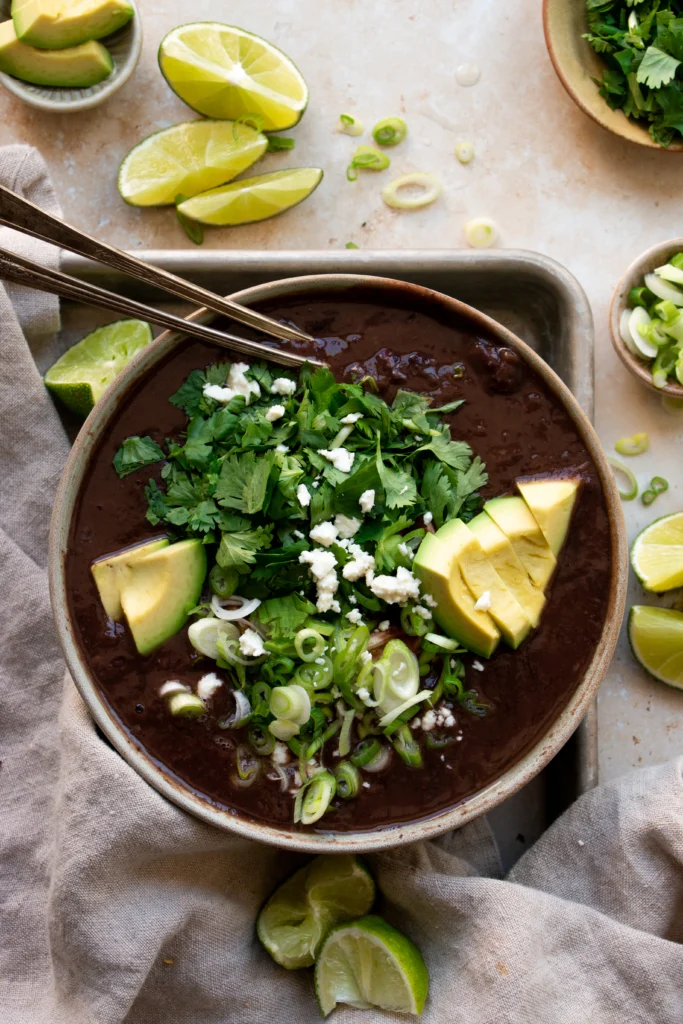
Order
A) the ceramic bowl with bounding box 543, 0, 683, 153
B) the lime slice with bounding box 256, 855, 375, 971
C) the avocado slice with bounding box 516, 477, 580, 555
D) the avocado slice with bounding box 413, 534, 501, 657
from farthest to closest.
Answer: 1. the ceramic bowl with bounding box 543, 0, 683, 153
2. the lime slice with bounding box 256, 855, 375, 971
3. the avocado slice with bounding box 516, 477, 580, 555
4. the avocado slice with bounding box 413, 534, 501, 657

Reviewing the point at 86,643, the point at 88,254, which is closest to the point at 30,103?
the point at 88,254

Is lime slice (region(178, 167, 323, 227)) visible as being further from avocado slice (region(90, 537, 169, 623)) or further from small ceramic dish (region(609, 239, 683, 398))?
avocado slice (region(90, 537, 169, 623))

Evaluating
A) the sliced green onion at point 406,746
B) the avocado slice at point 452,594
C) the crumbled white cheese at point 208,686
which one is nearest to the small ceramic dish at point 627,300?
the avocado slice at point 452,594

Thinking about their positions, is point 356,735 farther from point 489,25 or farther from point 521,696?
point 489,25

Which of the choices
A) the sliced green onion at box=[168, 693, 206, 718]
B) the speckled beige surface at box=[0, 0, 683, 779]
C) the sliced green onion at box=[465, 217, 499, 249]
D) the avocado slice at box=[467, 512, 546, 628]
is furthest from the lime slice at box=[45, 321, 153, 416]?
the avocado slice at box=[467, 512, 546, 628]

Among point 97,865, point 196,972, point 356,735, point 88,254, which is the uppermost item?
point 88,254

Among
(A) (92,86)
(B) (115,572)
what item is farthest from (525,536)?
(A) (92,86)

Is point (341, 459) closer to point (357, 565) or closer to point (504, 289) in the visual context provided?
point (357, 565)
